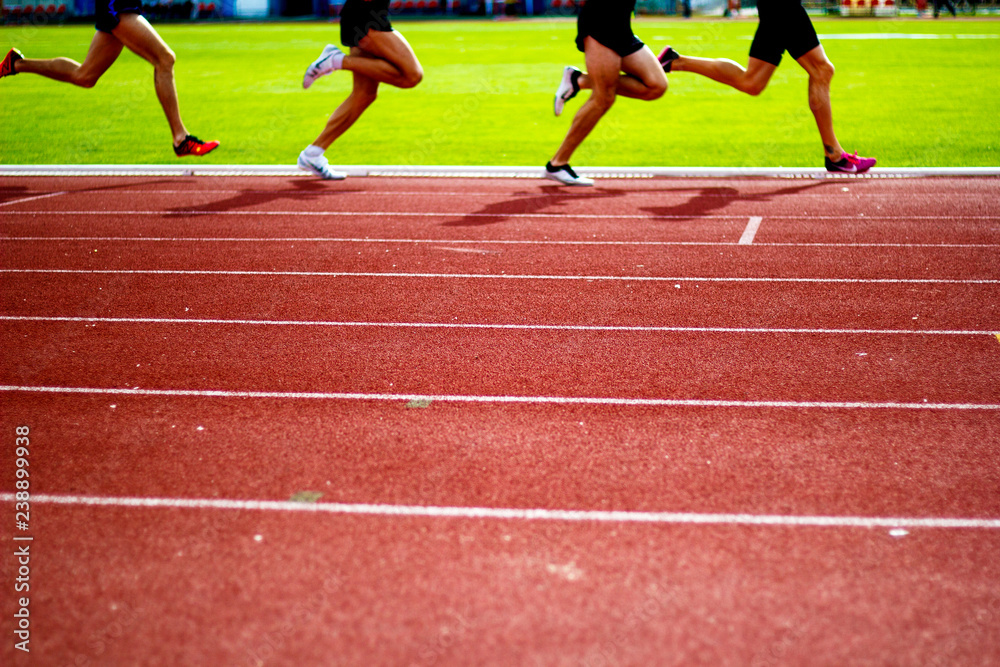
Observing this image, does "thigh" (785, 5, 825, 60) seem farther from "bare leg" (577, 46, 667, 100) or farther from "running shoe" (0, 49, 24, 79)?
"running shoe" (0, 49, 24, 79)

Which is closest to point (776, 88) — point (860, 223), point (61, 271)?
point (860, 223)

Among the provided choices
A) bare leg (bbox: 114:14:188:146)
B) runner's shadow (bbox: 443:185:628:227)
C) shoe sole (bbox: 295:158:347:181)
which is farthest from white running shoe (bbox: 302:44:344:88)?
runner's shadow (bbox: 443:185:628:227)

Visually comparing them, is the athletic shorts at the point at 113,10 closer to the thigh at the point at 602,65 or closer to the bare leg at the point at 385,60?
the bare leg at the point at 385,60

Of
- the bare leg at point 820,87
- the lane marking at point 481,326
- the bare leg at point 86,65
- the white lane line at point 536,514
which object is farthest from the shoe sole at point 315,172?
the white lane line at point 536,514

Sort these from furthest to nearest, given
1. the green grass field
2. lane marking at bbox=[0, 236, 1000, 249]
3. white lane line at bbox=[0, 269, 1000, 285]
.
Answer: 1. the green grass field
2. lane marking at bbox=[0, 236, 1000, 249]
3. white lane line at bbox=[0, 269, 1000, 285]

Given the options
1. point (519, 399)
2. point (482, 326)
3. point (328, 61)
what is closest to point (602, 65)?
point (328, 61)

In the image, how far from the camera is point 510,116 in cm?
1399

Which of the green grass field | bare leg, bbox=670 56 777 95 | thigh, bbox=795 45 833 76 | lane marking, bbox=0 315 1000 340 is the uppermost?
thigh, bbox=795 45 833 76

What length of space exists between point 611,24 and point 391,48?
6.08 ft

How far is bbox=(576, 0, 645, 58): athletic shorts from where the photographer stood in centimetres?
880

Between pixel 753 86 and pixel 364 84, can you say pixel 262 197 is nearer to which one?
pixel 364 84

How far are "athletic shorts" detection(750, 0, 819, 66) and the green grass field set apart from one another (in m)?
1.34

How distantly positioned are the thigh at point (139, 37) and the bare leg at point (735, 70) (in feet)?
14.9

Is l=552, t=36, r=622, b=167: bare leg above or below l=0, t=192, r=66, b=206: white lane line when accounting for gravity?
above
